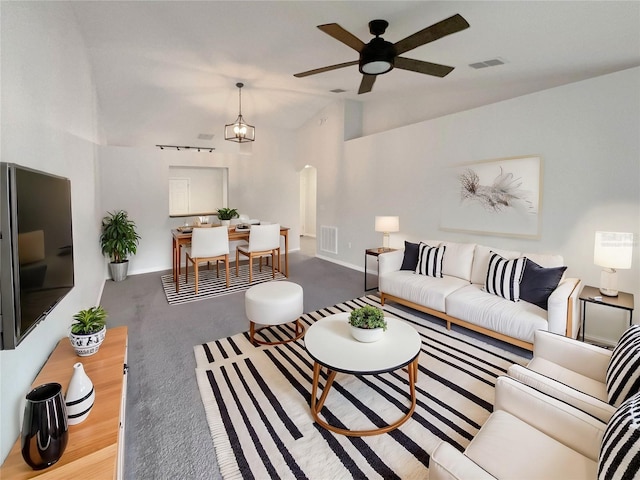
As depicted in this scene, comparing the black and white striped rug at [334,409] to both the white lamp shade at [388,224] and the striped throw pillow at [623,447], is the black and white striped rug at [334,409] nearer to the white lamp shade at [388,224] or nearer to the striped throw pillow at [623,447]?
the striped throw pillow at [623,447]

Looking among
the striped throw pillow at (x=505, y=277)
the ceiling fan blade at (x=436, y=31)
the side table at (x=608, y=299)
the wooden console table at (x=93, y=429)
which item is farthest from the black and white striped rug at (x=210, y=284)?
the side table at (x=608, y=299)

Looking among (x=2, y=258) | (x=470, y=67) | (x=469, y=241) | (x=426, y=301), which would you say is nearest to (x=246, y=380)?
(x=2, y=258)

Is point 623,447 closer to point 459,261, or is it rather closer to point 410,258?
point 459,261

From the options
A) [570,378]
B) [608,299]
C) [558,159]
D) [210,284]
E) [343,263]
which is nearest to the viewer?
[570,378]

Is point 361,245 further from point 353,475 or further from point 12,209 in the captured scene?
point 12,209

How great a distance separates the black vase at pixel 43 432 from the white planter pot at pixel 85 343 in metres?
0.69

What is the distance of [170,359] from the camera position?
8.69 feet

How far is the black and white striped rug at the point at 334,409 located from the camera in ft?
5.35

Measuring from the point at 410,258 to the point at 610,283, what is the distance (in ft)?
6.16

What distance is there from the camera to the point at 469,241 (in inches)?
158

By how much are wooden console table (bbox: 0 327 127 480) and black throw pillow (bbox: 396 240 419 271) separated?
3142mm

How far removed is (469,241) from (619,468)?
3.40 metres

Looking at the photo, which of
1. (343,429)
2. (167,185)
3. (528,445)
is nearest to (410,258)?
(343,429)

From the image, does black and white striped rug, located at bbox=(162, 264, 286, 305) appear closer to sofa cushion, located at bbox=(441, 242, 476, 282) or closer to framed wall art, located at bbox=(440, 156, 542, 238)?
sofa cushion, located at bbox=(441, 242, 476, 282)
